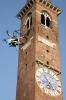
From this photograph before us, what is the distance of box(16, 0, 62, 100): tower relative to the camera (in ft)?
73.8

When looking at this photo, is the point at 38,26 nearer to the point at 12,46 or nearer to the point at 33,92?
the point at 12,46

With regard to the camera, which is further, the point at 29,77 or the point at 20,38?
the point at 20,38

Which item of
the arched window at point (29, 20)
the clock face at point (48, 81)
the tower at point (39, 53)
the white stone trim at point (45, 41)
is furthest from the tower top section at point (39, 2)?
the clock face at point (48, 81)

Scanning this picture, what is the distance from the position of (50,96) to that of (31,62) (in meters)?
2.96

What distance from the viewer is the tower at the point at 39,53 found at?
22.5 m

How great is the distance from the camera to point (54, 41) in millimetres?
26344

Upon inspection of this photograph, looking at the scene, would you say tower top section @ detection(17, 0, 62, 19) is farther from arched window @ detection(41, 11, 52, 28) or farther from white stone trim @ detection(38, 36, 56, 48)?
white stone trim @ detection(38, 36, 56, 48)

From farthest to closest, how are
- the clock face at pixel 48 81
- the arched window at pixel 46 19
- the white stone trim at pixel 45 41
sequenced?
the arched window at pixel 46 19
the white stone trim at pixel 45 41
the clock face at pixel 48 81

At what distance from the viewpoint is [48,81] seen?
2292cm

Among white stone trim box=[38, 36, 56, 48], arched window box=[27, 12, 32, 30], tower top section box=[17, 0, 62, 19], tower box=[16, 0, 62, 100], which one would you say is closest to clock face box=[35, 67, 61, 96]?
tower box=[16, 0, 62, 100]

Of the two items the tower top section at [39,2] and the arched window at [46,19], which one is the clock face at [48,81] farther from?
the tower top section at [39,2]

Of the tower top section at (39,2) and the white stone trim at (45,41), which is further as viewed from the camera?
the tower top section at (39,2)

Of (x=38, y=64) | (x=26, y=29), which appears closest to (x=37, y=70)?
(x=38, y=64)

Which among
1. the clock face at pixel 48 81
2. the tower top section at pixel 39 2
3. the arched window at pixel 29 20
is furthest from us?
the tower top section at pixel 39 2
